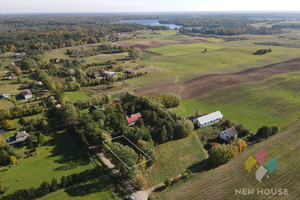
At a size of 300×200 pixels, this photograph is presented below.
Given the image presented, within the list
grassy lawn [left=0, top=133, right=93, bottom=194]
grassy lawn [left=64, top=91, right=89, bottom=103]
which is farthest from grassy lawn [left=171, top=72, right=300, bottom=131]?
grassy lawn [left=64, top=91, right=89, bottom=103]

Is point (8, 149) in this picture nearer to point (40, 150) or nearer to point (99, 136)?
point (40, 150)

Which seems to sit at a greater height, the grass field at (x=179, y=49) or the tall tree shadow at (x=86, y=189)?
the grass field at (x=179, y=49)

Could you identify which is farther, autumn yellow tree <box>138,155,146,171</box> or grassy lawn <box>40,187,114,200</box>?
autumn yellow tree <box>138,155,146,171</box>

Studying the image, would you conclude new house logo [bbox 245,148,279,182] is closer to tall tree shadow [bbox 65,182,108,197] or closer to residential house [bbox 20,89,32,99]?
tall tree shadow [bbox 65,182,108,197]

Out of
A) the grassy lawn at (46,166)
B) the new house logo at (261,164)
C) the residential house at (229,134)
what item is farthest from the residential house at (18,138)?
the new house logo at (261,164)

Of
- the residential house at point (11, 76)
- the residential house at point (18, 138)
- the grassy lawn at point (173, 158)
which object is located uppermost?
the residential house at point (11, 76)

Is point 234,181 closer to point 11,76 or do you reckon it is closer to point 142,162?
point 142,162

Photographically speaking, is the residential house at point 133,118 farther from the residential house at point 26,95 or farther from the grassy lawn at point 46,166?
the residential house at point 26,95
